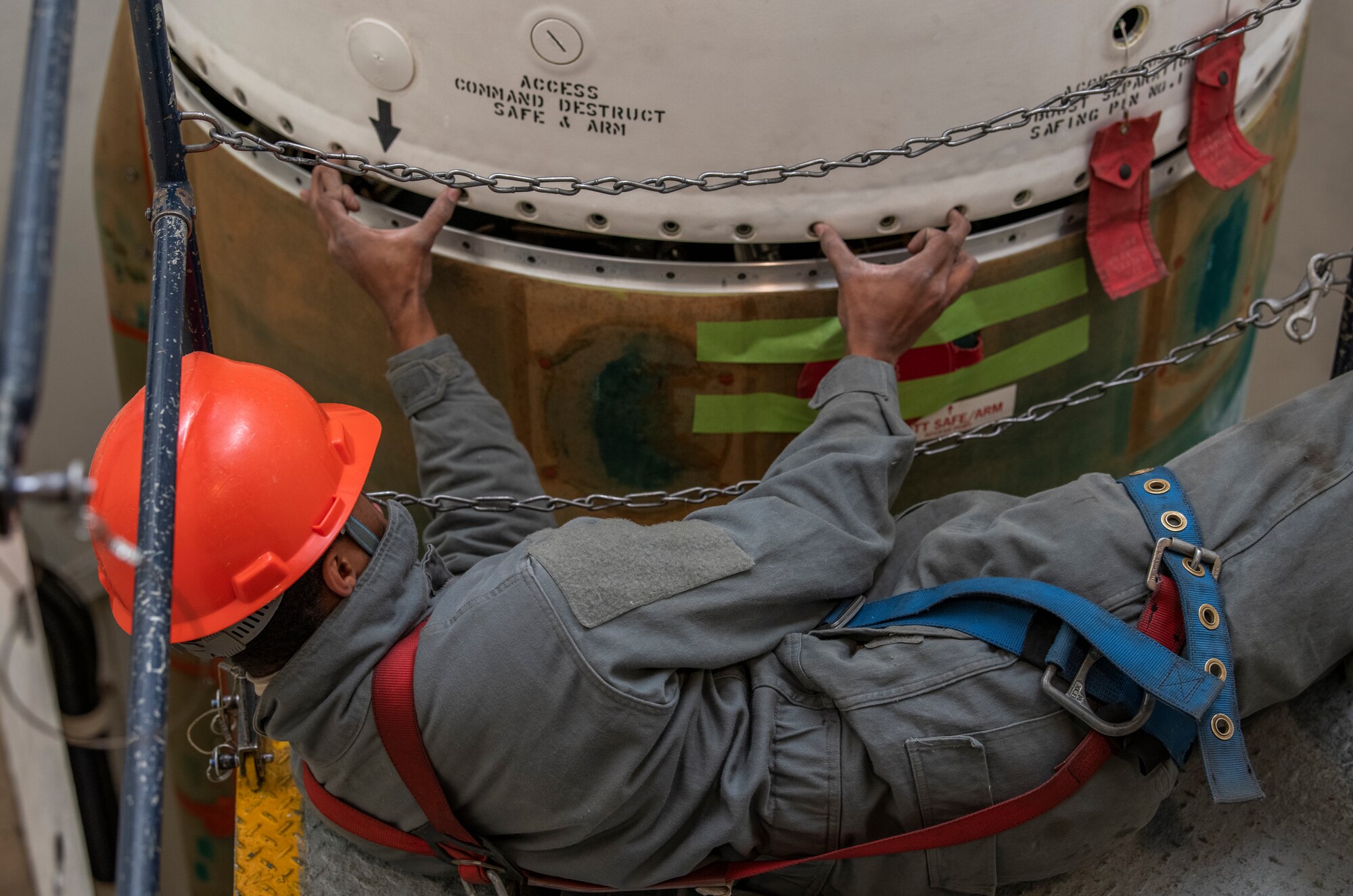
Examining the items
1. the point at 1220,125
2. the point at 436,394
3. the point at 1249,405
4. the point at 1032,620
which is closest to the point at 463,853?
the point at 436,394

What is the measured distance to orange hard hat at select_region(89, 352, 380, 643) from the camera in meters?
1.70

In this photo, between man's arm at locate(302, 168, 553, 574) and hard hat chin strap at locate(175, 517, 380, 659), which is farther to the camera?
man's arm at locate(302, 168, 553, 574)

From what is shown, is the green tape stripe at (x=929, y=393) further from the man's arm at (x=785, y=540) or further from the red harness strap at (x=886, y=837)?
the red harness strap at (x=886, y=837)

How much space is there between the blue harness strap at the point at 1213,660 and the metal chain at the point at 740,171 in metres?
0.69

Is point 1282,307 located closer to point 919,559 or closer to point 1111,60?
point 1111,60

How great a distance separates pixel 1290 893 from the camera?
2088 mm

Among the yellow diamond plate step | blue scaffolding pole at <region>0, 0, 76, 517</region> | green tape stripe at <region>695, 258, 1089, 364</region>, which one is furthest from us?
the yellow diamond plate step

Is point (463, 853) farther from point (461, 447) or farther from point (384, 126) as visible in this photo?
point (384, 126)

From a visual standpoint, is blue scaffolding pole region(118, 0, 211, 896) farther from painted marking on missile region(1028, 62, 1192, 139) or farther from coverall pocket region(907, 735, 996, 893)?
painted marking on missile region(1028, 62, 1192, 139)

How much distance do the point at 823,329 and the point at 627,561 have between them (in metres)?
0.63

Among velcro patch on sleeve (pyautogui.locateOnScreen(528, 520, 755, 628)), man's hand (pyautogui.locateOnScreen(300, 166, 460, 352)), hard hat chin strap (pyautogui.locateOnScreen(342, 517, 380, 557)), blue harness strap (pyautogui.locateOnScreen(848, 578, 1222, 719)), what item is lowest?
blue harness strap (pyautogui.locateOnScreen(848, 578, 1222, 719))

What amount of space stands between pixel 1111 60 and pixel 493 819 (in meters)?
1.55

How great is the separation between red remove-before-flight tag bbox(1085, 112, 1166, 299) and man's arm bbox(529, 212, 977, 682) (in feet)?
0.86

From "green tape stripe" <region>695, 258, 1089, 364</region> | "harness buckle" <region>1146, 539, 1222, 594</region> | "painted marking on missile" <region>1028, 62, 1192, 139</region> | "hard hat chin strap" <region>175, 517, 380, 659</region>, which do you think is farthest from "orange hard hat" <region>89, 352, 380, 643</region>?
"painted marking on missile" <region>1028, 62, 1192, 139</region>
